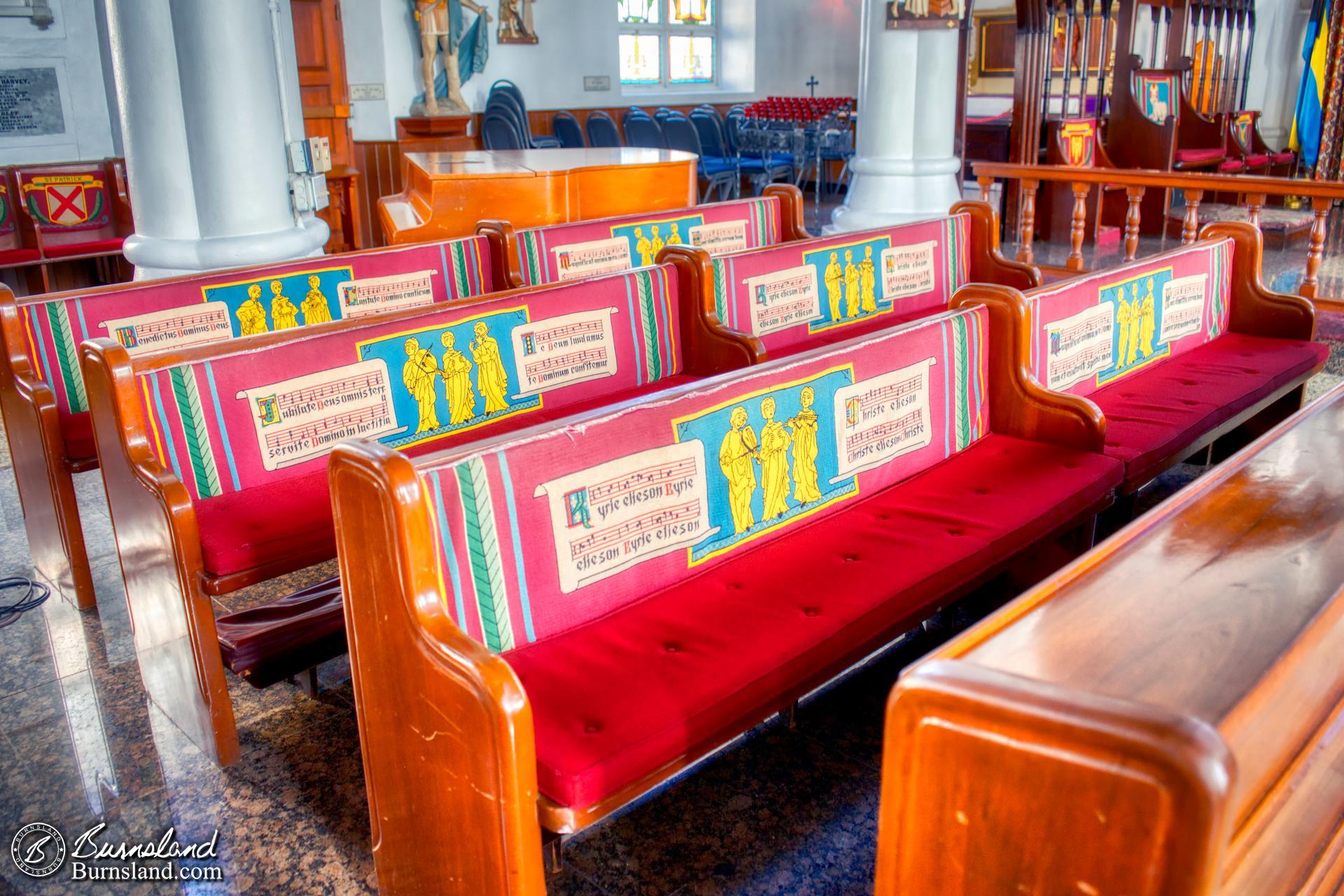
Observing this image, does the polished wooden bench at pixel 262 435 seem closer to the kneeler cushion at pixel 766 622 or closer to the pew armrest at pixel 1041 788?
the kneeler cushion at pixel 766 622

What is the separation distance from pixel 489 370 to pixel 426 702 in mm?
1305

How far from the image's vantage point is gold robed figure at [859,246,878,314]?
12.3ft

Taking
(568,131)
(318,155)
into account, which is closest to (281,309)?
(318,155)

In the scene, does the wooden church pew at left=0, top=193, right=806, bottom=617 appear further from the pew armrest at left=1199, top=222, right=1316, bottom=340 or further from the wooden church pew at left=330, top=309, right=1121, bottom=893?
the pew armrest at left=1199, top=222, right=1316, bottom=340

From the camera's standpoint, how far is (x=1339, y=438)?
1296 mm

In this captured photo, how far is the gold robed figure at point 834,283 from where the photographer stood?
3.60 metres

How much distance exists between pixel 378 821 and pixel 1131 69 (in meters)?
7.59

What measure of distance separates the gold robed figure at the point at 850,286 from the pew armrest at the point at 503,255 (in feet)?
3.63

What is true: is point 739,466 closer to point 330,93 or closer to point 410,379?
point 410,379

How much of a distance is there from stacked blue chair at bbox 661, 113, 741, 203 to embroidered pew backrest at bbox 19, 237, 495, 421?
6814 millimetres

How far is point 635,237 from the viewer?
4000 millimetres

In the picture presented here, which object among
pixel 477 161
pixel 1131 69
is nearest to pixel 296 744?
pixel 477 161

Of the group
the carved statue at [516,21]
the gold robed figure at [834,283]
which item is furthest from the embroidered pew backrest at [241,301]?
the carved statue at [516,21]

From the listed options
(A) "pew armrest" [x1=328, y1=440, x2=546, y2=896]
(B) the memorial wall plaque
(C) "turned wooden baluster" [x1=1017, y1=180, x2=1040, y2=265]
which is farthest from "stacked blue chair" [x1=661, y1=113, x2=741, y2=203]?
(A) "pew armrest" [x1=328, y1=440, x2=546, y2=896]
